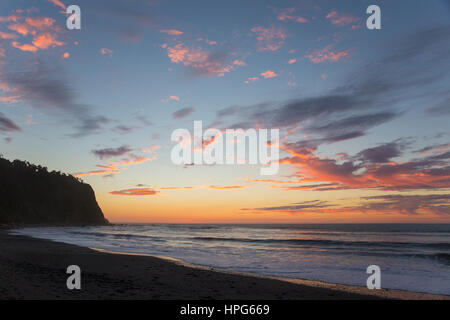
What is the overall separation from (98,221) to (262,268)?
160m

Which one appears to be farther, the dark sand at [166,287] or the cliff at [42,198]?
the cliff at [42,198]

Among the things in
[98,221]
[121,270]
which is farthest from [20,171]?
[121,270]

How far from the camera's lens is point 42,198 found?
12425cm

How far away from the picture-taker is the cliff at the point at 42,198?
105 m

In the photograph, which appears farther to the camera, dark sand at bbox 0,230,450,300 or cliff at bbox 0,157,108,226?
cliff at bbox 0,157,108,226

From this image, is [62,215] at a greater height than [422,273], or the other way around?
[422,273]

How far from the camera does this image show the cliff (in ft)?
344

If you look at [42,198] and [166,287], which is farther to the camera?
[42,198]

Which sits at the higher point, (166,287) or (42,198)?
(166,287)

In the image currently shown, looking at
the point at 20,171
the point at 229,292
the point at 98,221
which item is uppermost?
the point at 20,171
